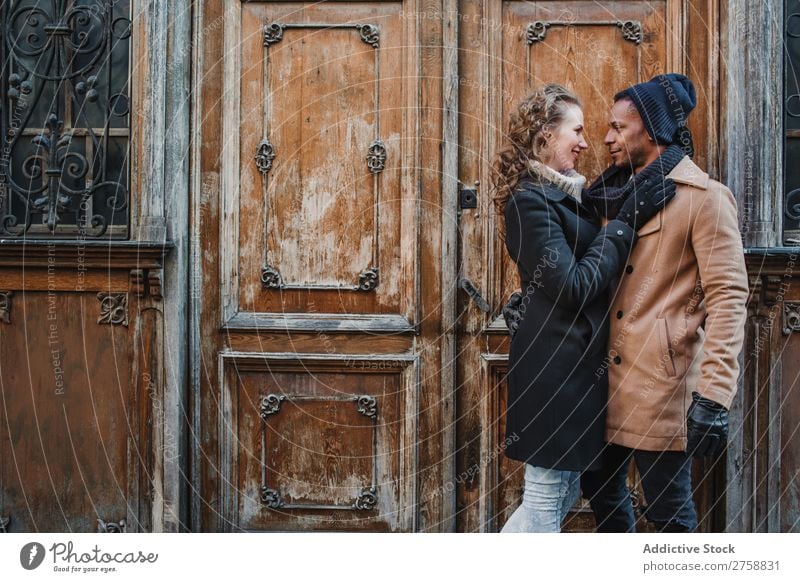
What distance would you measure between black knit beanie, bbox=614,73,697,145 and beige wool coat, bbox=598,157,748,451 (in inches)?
5.6

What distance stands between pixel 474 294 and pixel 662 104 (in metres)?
1.21

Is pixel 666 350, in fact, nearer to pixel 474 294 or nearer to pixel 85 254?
pixel 474 294

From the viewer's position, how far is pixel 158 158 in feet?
13.4

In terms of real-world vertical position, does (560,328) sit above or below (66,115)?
below

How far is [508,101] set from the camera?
162 inches

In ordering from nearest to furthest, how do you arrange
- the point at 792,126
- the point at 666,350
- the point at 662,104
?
the point at 666,350, the point at 662,104, the point at 792,126

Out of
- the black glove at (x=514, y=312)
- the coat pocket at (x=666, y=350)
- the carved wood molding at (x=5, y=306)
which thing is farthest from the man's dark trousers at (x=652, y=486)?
the carved wood molding at (x=5, y=306)

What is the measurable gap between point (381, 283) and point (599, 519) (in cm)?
138

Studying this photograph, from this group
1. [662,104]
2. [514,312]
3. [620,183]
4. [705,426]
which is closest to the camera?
[705,426]

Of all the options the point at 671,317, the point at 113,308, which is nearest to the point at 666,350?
the point at 671,317

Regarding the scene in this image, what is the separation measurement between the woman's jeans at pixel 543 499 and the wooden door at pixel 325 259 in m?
0.82

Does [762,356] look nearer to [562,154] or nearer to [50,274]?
[562,154]

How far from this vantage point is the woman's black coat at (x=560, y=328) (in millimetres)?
3160

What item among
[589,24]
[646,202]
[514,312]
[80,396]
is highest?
[589,24]
